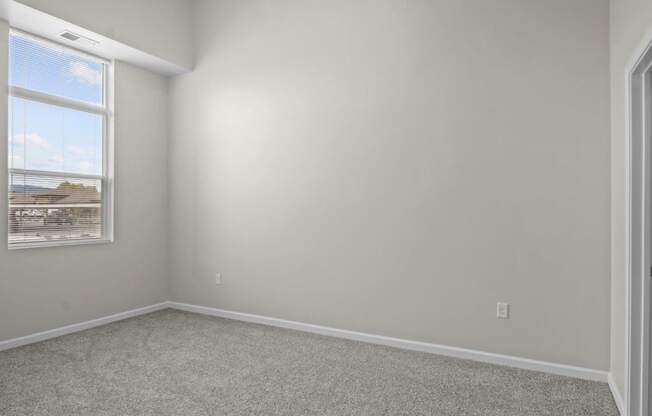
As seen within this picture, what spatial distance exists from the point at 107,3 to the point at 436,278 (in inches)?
150

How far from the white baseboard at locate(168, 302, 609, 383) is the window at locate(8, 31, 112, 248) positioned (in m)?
1.63

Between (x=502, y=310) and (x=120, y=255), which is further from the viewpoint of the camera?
(x=120, y=255)

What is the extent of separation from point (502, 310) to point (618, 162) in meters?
1.27

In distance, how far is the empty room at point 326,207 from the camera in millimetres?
2566

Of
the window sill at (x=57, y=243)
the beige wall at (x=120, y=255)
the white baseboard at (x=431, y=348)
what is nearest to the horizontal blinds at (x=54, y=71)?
the beige wall at (x=120, y=255)

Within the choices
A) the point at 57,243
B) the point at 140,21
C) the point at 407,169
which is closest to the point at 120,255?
the point at 57,243

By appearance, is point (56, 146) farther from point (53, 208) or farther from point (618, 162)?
point (618, 162)

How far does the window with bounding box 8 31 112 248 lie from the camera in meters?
3.52

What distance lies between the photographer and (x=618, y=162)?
99.3 inches

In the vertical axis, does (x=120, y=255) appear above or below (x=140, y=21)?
below

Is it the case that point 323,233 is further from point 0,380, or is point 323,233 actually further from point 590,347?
point 0,380

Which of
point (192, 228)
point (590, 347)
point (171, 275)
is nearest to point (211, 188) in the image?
point (192, 228)

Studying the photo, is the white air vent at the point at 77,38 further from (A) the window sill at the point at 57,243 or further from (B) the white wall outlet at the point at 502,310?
(B) the white wall outlet at the point at 502,310

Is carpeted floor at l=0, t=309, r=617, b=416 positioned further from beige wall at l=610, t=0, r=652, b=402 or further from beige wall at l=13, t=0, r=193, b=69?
beige wall at l=13, t=0, r=193, b=69
